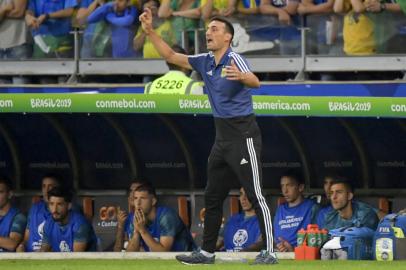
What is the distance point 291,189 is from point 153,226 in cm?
139

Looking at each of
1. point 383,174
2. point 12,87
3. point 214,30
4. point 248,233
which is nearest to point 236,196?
point 248,233

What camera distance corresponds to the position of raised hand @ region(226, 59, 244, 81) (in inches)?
375

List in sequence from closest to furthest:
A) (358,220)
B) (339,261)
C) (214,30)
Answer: (214,30) → (339,261) → (358,220)

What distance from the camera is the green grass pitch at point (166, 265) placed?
386 inches

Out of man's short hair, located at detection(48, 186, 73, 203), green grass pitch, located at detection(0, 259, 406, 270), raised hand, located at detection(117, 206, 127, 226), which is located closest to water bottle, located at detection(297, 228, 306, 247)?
green grass pitch, located at detection(0, 259, 406, 270)

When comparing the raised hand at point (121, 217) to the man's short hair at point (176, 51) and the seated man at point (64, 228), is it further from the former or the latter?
the man's short hair at point (176, 51)

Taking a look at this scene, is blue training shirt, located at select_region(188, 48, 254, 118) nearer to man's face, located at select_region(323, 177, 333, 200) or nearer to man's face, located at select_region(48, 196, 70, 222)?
man's face, located at select_region(323, 177, 333, 200)

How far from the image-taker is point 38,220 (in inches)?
546

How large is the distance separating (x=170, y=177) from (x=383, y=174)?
2297 mm

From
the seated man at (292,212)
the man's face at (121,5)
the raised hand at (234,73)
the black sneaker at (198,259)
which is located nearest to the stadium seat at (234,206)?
the seated man at (292,212)

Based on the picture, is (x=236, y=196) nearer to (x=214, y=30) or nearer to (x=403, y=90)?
(x=403, y=90)

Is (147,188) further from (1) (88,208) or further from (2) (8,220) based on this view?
(2) (8,220)

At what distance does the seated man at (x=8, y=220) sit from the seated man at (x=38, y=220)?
0.08m

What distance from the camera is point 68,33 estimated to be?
15.0m
